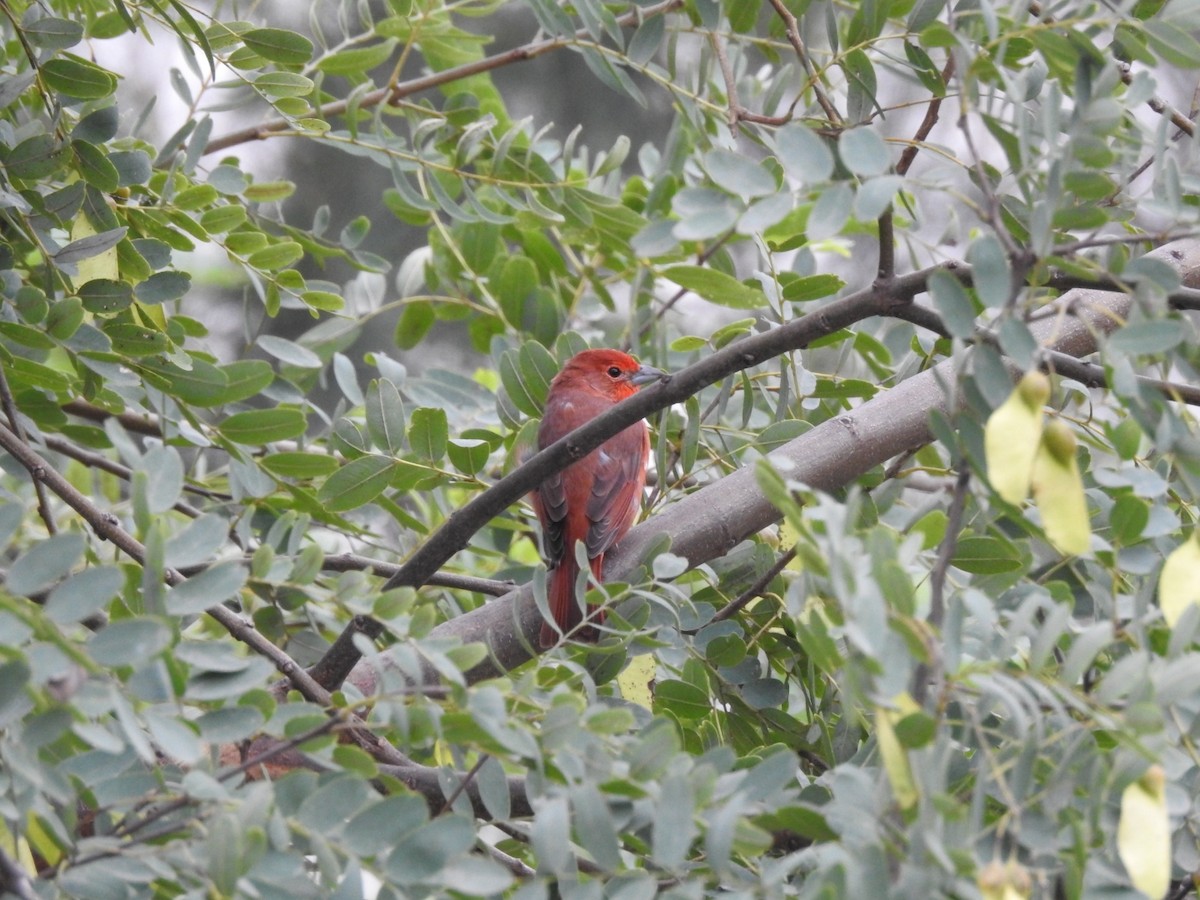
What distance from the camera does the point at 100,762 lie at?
68.1 inches

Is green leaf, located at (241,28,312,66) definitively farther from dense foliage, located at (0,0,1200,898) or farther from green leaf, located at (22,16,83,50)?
green leaf, located at (22,16,83,50)

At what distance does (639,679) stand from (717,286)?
0.89m

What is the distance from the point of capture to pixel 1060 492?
159 centimetres

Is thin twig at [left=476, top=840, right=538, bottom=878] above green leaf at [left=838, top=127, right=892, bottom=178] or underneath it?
underneath

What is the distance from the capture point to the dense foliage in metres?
1.58

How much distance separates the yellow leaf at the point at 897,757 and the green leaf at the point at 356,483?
1.78 m

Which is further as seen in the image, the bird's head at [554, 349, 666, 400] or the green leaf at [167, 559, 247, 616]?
the bird's head at [554, 349, 666, 400]

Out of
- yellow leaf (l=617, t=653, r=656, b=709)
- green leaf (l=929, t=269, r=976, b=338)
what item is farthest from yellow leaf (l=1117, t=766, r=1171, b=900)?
yellow leaf (l=617, t=653, r=656, b=709)

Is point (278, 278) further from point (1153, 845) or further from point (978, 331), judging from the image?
point (1153, 845)

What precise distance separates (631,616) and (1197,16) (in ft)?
5.07

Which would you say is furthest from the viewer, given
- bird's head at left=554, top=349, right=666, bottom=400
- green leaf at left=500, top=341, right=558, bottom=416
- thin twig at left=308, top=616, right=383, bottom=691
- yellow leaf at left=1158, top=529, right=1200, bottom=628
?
bird's head at left=554, top=349, right=666, bottom=400

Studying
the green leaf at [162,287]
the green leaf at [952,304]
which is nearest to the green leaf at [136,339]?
the green leaf at [162,287]

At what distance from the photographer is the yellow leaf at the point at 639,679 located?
279 cm

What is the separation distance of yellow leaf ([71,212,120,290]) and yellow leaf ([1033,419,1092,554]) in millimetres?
2050
